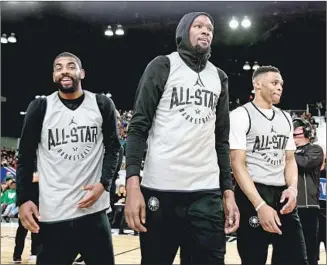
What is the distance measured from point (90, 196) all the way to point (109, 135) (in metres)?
0.37

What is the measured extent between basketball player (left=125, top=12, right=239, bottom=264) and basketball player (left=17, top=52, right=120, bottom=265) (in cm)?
57

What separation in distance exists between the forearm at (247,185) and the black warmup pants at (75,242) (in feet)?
2.61

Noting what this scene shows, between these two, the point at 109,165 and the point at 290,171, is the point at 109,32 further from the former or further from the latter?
the point at 109,165

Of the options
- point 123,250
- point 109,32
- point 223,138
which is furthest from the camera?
point 109,32

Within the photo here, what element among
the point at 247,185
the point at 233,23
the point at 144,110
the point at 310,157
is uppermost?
the point at 233,23

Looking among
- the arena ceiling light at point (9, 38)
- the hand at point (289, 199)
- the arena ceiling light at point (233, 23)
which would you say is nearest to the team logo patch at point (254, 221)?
the hand at point (289, 199)

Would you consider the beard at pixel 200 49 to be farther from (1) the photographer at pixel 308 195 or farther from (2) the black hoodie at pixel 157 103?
(1) the photographer at pixel 308 195

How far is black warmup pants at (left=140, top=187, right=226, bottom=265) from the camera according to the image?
212 cm

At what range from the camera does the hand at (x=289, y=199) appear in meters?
2.94

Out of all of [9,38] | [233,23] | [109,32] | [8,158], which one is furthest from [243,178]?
[8,158]

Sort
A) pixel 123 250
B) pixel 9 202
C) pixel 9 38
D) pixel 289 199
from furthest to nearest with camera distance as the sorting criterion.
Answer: pixel 9 38 < pixel 9 202 < pixel 123 250 < pixel 289 199

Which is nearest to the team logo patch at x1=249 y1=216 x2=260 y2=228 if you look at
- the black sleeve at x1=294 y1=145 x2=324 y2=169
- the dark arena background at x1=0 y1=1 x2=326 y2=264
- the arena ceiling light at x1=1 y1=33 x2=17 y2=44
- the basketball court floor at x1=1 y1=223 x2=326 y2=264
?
the black sleeve at x1=294 y1=145 x2=324 y2=169

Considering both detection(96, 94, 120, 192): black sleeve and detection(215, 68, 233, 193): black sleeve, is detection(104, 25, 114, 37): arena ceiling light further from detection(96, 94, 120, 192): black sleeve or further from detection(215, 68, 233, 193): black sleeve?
detection(215, 68, 233, 193): black sleeve

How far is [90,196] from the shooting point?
2.61 m
